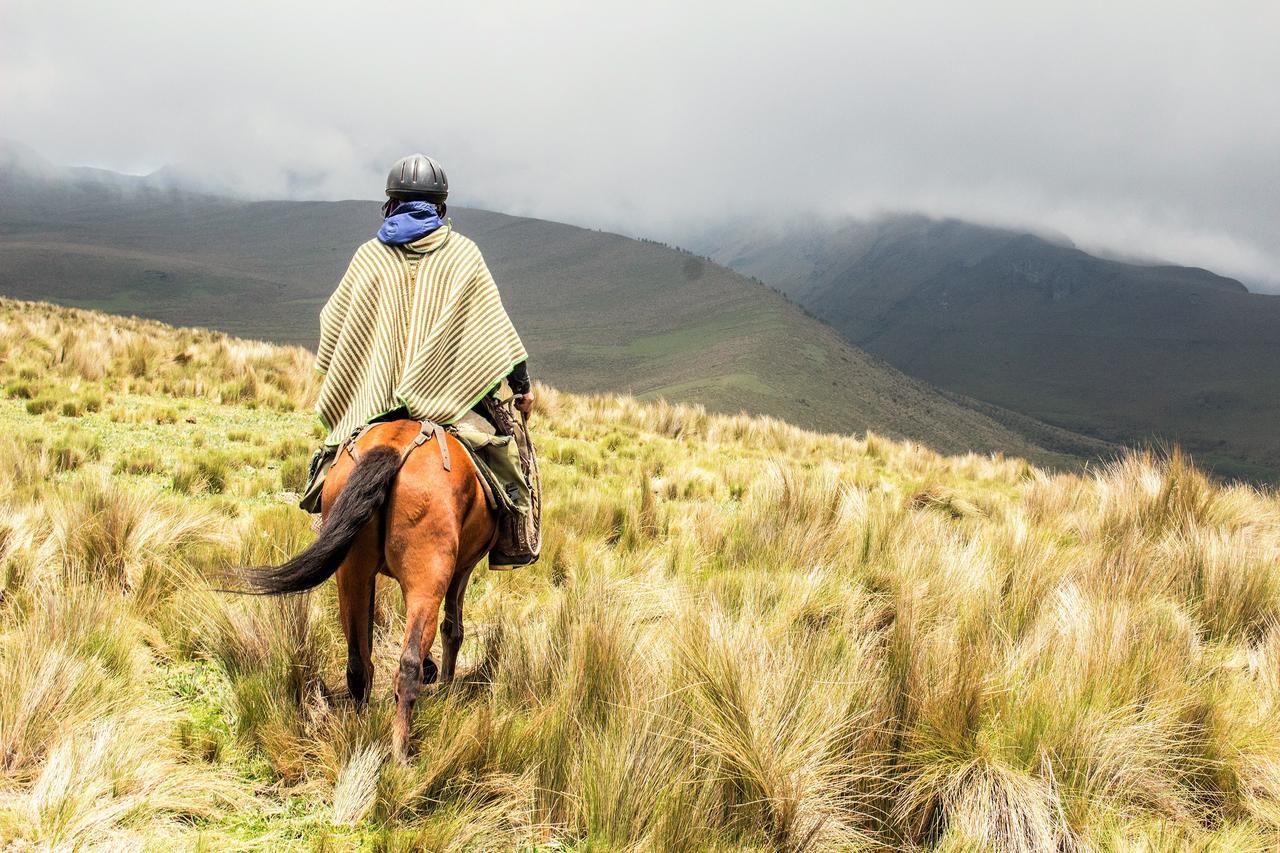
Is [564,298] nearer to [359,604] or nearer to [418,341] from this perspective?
[418,341]

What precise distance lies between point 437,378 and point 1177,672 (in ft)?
11.5

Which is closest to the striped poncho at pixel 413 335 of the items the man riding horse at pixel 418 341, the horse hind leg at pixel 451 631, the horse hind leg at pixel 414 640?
the man riding horse at pixel 418 341

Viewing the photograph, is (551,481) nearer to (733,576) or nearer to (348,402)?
(733,576)

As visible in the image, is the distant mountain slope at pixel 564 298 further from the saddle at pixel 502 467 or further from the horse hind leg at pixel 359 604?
the horse hind leg at pixel 359 604

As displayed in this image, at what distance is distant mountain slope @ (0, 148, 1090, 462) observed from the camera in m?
56.5

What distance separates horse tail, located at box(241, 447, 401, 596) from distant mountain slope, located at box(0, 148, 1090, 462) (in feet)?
135

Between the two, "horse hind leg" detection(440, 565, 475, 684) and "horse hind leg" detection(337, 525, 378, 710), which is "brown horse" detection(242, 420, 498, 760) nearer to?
"horse hind leg" detection(337, 525, 378, 710)

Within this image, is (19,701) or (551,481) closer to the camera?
(19,701)

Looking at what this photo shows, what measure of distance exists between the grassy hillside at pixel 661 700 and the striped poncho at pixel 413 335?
1123 millimetres

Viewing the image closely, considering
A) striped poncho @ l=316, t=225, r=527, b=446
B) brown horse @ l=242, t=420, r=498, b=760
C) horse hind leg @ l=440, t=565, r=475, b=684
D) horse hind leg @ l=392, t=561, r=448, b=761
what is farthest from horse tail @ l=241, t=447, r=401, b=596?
horse hind leg @ l=440, t=565, r=475, b=684

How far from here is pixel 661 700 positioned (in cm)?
282

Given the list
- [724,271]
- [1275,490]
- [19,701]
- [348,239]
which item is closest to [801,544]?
[19,701]

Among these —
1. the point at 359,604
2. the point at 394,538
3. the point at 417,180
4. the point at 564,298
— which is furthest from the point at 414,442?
the point at 564,298

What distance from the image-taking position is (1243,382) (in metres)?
176
